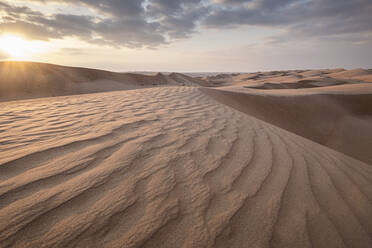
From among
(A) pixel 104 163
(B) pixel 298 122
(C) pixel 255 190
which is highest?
(A) pixel 104 163

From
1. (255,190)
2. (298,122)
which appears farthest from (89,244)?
(298,122)

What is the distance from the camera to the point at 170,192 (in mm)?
1104

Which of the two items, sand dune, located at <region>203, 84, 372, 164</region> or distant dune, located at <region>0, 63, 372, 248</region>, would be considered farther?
sand dune, located at <region>203, 84, 372, 164</region>

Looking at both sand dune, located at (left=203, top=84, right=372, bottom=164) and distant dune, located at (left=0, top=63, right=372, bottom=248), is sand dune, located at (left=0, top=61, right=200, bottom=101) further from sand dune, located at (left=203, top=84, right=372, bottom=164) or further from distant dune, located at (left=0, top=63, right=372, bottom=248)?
distant dune, located at (left=0, top=63, right=372, bottom=248)

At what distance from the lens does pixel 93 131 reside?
1910mm

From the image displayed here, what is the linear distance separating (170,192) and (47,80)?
12638mm

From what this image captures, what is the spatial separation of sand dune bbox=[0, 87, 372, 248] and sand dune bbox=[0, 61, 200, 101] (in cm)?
956

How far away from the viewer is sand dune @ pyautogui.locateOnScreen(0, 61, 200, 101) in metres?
9.14

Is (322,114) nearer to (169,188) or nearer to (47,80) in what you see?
(169,188)

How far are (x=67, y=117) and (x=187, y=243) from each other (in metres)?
2.43

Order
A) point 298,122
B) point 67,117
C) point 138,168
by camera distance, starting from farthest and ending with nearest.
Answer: point 298,122, point 67,117, point 138,168

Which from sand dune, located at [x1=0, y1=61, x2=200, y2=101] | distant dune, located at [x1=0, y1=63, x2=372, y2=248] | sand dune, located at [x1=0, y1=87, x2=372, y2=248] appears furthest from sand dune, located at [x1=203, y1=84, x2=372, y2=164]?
sand dune, located at [x1=0, y1=61, x2=200, y2=101]

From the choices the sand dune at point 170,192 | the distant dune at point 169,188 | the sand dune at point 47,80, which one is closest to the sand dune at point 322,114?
the distant dune at point 169,188

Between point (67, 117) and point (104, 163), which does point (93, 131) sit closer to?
point (104, 163)
